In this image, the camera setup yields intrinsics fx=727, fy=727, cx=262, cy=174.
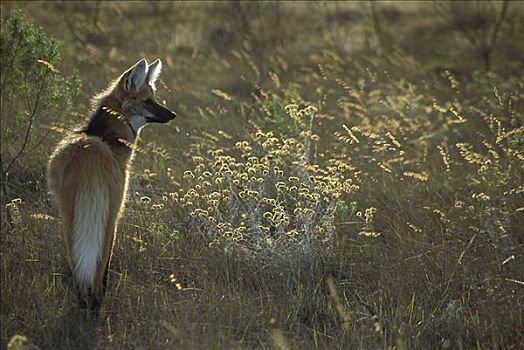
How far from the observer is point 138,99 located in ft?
14.8

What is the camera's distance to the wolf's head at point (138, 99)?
443cm

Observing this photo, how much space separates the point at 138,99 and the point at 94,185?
0.92 metres

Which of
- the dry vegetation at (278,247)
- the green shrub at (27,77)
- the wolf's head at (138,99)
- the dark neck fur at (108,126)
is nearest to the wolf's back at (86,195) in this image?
the dark neck fur at (108,126)

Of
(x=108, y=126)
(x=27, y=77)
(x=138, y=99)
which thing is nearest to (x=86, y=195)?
(x=108, y=126)

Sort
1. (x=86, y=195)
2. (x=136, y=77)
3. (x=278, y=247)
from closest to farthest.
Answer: (x=86, y=195) < (x=136, y=77) < (x=278, y=247)

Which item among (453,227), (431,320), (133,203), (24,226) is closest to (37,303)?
(24,226)

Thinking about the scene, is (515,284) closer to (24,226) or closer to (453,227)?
(453,227)

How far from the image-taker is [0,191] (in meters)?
5.40

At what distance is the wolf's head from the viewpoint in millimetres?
4430

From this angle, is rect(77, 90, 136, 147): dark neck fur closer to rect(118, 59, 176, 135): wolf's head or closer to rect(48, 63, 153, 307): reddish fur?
rect(48, 63, 153, 307): reddish fur

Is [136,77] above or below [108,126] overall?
above

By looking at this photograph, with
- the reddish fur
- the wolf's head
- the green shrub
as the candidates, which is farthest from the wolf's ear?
the green shrub

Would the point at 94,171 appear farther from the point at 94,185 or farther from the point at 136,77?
the point at 136,77

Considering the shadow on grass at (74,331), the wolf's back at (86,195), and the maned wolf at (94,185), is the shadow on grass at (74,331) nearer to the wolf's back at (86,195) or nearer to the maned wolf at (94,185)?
the maned wolf at (94,185)
